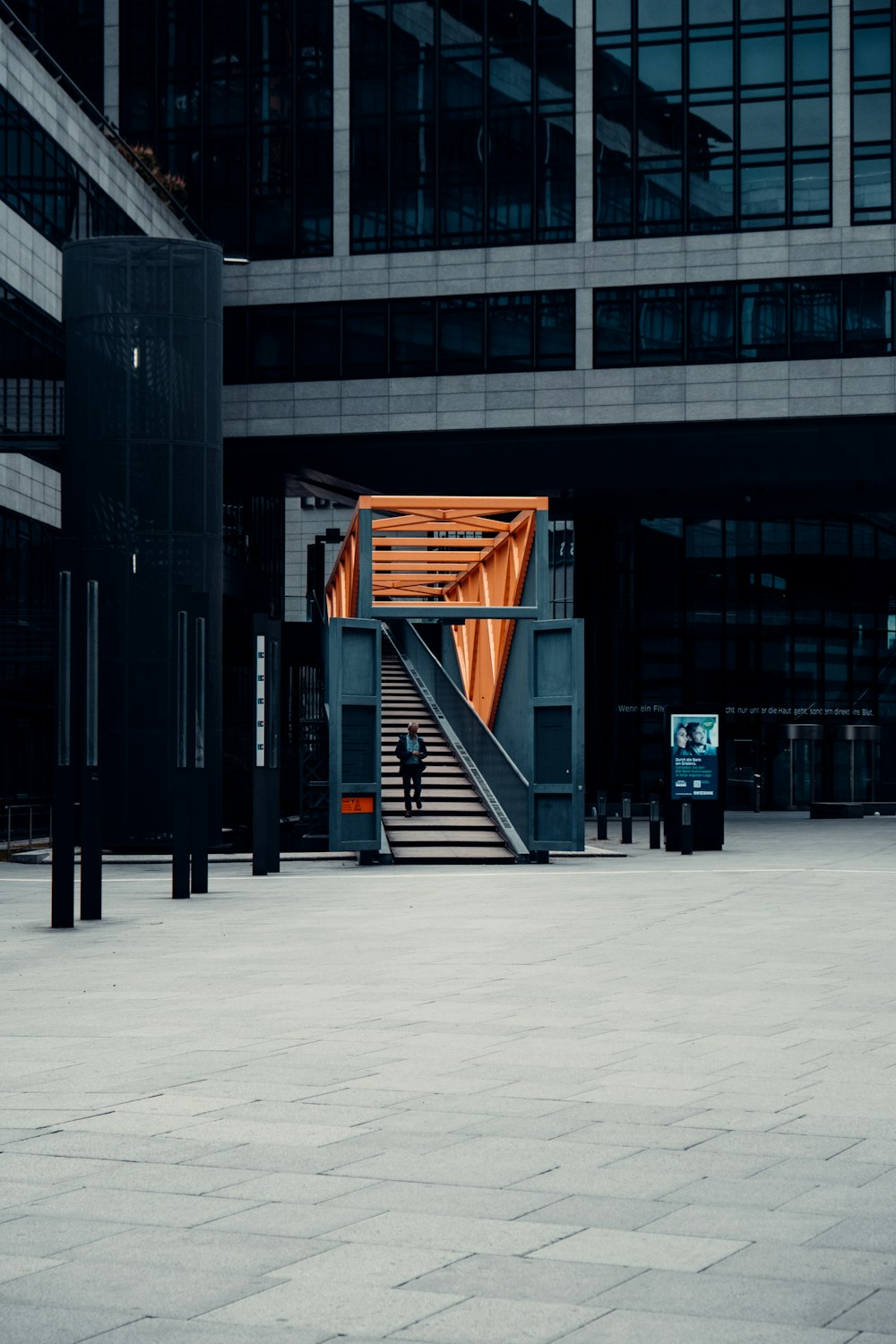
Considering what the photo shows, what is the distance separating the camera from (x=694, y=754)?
92.3 feet

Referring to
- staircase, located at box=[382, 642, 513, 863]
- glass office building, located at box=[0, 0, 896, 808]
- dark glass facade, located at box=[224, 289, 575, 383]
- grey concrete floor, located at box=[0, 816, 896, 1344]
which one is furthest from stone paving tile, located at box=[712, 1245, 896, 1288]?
dark glass facade, located at box=[224, 289, 575, 383]

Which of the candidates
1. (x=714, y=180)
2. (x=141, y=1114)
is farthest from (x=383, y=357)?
(x=141, y=1114)

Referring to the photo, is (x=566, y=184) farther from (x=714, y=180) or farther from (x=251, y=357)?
(x=251, y=357)

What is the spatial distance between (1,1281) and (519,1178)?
1736 mm

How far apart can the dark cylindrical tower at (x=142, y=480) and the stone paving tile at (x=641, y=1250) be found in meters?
24.4

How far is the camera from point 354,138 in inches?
1708

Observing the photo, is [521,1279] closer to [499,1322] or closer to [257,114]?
[499,1322]

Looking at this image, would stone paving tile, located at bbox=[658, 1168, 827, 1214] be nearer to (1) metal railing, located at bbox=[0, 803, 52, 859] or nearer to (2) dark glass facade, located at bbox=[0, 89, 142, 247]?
(1) metal railing, located at bbox=[0, 803, 52, 859]

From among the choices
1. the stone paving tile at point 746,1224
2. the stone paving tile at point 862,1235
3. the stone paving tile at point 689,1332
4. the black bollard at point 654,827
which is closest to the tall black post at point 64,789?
the stone paving tile at point 746,1224

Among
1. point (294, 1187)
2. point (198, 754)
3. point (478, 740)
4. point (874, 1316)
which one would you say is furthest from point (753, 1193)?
point (478, 740)

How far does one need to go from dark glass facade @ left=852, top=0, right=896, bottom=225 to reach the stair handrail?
1435 cm

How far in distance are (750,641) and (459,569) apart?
1926cm

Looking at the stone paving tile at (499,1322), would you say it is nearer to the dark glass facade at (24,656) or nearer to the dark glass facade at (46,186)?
the dark glass facade at (46,186)

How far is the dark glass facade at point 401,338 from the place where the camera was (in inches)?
1677
